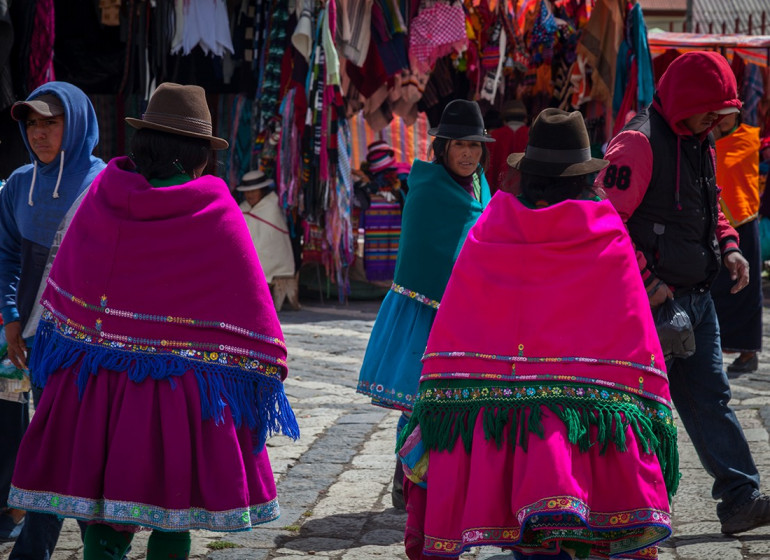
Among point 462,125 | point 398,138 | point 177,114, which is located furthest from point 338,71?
point 177,114

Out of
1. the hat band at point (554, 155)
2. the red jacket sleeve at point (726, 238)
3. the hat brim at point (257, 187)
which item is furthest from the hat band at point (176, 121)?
the hat brim at point (257, 187)

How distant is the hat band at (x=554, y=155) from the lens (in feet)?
11.6

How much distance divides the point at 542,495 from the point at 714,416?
1.87 metres

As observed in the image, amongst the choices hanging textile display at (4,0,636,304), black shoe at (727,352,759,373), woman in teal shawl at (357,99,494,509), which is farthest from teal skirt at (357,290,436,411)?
hanging textile display at (4,0,636,304)

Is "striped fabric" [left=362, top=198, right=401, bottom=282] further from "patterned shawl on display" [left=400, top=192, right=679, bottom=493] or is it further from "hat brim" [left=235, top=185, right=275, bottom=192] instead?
"patterned shawl on display" [left=400, top=192, right=679, bottom=493]

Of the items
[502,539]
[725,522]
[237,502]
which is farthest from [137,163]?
[725,522]

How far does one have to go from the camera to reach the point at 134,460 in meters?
3.38

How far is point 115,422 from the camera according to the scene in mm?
3438

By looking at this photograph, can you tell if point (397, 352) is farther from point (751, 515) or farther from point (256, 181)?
point (256, 181)

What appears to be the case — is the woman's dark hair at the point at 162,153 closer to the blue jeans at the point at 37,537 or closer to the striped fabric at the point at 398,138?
the blue jeans at the point at 37,537

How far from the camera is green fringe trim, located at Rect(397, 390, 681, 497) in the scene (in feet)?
10.8

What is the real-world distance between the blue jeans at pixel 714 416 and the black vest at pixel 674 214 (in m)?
0.15

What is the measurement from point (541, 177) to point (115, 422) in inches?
60.4

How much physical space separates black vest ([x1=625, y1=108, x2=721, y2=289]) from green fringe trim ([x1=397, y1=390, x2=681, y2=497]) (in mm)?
1394
